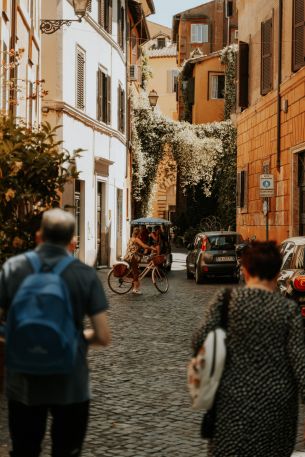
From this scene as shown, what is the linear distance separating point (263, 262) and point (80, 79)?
72.4 ft

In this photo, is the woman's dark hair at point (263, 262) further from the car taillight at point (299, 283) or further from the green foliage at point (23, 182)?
the car taillight at point (299, 283)

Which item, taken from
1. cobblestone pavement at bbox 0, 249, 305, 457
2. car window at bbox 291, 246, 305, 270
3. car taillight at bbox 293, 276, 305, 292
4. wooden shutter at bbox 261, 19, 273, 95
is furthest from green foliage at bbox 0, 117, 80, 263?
wooden shutter at bbox 261, 19, 273, 95

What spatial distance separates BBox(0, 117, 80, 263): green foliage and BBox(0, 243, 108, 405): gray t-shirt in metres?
4.30

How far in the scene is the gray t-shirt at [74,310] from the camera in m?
3.80

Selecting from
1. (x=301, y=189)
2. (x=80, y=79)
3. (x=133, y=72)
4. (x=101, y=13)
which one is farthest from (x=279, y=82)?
(x=133, y=72)

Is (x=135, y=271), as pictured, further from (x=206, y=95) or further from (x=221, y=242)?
(x=206, y=95)

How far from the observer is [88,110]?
87.1 feet

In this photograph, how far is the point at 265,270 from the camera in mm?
4086

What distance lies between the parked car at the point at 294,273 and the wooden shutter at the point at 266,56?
12750mm

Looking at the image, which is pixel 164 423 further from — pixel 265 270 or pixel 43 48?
pixel 43 48

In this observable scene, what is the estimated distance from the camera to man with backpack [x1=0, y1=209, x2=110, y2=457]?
3.63 meters

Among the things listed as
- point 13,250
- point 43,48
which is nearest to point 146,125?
point 43,48

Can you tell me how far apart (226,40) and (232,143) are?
62.9 ft

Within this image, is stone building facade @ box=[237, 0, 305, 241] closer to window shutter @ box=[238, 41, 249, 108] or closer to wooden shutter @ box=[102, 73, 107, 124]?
window shutter @ box=[238, 41, 249, 108]
